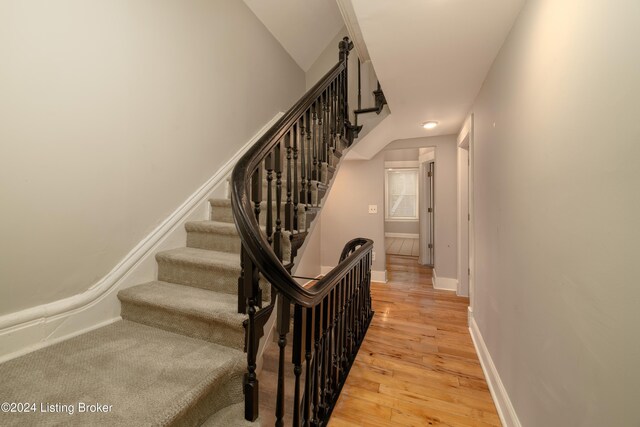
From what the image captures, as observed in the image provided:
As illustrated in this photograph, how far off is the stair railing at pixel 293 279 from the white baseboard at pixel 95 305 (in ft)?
2.08

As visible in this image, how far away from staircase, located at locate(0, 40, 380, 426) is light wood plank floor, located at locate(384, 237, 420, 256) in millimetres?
4671

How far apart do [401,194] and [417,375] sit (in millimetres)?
6438

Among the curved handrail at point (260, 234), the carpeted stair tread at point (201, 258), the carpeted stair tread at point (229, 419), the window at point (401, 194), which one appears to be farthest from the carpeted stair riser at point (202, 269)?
the window at point (401, 194)

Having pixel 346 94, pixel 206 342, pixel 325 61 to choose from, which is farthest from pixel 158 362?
pixel 325 61

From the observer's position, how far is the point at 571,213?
0.88 m

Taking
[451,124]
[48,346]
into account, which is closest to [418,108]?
[451,124]

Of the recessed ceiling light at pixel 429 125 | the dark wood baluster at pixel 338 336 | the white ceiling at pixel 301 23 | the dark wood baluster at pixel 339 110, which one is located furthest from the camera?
the recessed ceiling light at pixel 429 125

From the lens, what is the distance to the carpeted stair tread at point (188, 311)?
4.06 ft

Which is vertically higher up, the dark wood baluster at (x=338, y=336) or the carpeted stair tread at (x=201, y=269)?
the carpeted stair tread at (x=201, y=269)

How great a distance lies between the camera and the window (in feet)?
25.3

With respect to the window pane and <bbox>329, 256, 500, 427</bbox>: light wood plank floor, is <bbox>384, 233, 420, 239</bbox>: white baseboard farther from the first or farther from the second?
<bbox>329, 256, 500, 427</bbox>: light wood plank floor

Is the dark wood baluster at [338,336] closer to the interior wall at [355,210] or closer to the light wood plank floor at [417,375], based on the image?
the light wood plank floor at [417,375]

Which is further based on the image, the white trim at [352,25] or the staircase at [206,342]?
the white trim at [352,25]

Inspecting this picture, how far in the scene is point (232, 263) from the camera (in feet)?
4.97
